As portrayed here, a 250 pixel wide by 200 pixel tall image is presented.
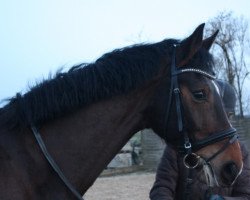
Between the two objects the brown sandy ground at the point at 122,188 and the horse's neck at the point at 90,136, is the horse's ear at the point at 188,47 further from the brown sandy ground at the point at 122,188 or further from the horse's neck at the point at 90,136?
the brown sandy ground at the point at 122,188

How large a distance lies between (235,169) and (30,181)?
1201 mm

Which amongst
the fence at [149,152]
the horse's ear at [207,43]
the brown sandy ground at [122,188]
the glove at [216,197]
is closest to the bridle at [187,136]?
the horse's ear at [207,43]

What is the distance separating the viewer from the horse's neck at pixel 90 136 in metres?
2.80

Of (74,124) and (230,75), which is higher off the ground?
(74,124)

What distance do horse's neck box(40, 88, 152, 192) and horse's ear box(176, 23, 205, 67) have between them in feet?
1.12

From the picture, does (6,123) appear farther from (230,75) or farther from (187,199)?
(230,75)

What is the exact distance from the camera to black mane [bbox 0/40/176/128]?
2770 mm

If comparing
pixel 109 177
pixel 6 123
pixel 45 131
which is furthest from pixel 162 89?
pixel 109 177

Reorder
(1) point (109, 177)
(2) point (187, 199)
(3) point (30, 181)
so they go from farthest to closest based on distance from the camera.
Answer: (1) point (109, 177) < (2) point (187, 199) < (3) point (30, 181)

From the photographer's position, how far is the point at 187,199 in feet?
11.8

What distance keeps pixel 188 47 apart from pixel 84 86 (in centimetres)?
68

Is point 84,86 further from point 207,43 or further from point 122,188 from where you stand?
point 122,188

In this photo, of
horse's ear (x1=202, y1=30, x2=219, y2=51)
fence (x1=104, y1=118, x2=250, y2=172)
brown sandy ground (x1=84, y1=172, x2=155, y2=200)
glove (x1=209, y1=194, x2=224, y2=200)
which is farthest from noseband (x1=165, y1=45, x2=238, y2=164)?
fence (x1=104, y1=118, x2=250, y2=172)

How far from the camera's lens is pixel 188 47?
9.52 ft
